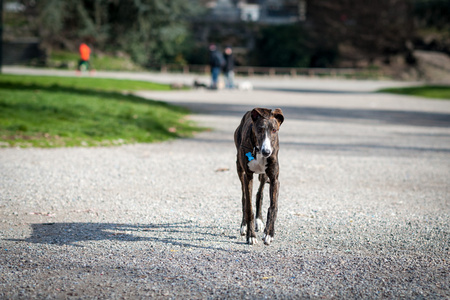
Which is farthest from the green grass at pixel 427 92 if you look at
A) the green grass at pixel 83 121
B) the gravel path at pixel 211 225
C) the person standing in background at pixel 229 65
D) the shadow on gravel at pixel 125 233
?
the shadow on gravel at pixel 125 233

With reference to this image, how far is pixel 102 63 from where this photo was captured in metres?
51.2

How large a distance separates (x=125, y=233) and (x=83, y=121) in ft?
29.6

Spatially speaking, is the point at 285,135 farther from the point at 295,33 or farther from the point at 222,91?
the point at 295,33

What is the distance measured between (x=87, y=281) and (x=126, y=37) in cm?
4591

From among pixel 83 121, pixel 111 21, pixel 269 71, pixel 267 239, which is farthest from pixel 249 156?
pixel 269 71

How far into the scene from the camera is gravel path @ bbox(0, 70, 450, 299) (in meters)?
4.59

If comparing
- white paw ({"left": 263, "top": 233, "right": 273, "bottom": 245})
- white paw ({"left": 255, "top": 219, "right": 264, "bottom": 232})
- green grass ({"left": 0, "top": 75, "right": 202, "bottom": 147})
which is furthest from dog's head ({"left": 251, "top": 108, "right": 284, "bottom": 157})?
green grass ({"left": 0, "top": 75, "right": 202, "bottom": 147})

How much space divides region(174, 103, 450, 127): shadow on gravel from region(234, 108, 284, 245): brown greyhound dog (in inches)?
529

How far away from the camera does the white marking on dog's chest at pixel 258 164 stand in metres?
5.44

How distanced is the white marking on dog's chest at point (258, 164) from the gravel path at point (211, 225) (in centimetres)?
86

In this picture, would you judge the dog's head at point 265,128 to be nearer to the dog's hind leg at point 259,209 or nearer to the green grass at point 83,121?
the dog's hind leg at point 259,209

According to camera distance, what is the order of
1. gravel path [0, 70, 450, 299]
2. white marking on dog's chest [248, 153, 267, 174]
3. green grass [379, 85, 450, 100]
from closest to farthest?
gravel path [0, 70, 450, 299] < white marking on dog's chest [248, 153, 267, 174] < green grass [379, 85, 450, 100]

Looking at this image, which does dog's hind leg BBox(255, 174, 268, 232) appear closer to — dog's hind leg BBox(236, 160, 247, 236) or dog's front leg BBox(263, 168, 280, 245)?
dog's hind leg BBox(236, 160, 247, 236)

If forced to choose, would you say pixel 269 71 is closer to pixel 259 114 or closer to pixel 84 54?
pixel 84 54
